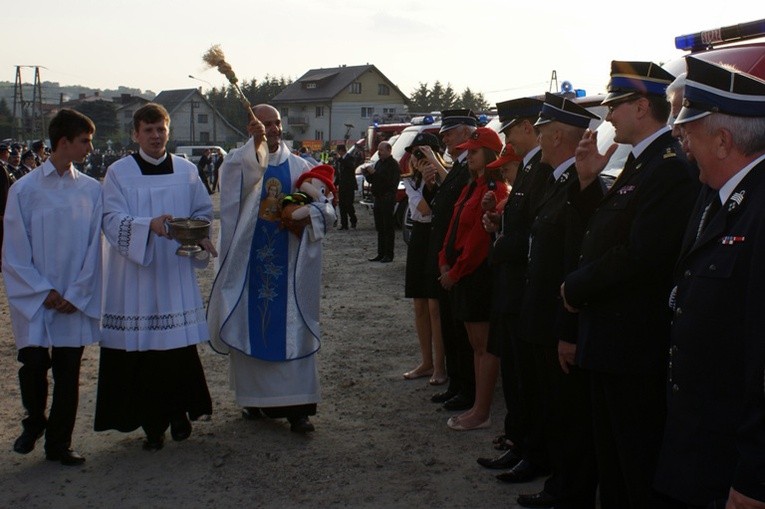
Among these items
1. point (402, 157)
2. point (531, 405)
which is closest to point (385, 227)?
point (402, 157)

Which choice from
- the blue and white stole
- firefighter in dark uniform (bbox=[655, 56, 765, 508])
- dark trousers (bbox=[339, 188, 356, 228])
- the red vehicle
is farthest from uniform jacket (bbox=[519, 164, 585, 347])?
the red vehicle

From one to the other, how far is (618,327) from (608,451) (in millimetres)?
618

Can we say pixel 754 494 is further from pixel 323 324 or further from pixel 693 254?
pixel 323 324

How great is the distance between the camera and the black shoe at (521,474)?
532 centimetres

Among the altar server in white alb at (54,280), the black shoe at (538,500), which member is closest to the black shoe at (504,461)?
the black shoe at (538,500)

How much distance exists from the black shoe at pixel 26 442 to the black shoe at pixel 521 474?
111 inches

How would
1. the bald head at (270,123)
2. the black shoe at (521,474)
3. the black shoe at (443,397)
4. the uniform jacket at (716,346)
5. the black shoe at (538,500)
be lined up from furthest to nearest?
the black shoe at (443,397) < the bald head at (270,123) < the black shoe at (521,474) < the black shoe at (538,500) < the uniform jacket at (716,346)

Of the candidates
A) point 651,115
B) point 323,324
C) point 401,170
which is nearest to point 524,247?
Answer: point 651,115

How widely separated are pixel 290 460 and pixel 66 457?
4.34ft

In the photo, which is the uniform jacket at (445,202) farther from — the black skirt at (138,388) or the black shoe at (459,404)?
the black skirt at (138,388)

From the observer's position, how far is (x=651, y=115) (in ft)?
12.9

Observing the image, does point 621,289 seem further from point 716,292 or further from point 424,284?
point 424,284

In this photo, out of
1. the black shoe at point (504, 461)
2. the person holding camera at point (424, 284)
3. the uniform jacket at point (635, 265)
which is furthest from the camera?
the person holding camera at point (424, 284)

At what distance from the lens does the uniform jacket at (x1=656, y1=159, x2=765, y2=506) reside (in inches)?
106
